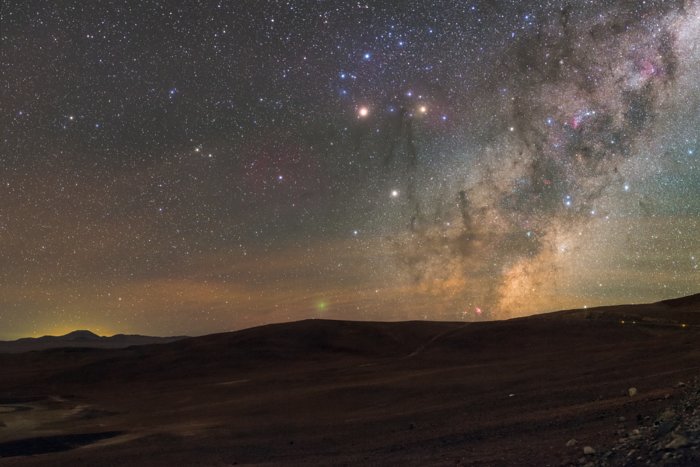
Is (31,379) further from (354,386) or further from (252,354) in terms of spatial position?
(354,386)

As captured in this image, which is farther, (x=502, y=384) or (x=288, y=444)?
(x=502, y=384)

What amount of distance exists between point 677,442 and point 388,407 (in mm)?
11263

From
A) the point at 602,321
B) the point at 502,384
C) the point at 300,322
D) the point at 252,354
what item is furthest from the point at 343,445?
the point at 300,322

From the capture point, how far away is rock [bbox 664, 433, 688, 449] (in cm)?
777

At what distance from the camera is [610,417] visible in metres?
11.5

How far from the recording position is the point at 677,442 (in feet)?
25.9

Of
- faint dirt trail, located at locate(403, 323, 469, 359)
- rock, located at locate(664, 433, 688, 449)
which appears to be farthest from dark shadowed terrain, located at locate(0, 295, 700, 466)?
faint dirt trail, located at locate(403, 323, 469, 359)

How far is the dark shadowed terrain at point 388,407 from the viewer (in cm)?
1085

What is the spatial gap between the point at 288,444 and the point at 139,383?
25611mm

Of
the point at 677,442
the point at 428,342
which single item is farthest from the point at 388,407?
the point at 428,342

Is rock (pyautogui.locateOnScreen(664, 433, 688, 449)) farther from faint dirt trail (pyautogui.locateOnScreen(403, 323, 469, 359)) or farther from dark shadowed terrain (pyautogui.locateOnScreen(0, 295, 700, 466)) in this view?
faint dirt trail (pyautogui.locateOnScreen(403, 323, 469, 359))

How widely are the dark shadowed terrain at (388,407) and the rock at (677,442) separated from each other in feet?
0.09

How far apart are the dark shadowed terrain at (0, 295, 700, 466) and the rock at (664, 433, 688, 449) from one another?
0.03 meters

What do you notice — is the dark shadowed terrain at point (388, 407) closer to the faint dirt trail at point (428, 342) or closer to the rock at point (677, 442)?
the rock at point (677, 442)
